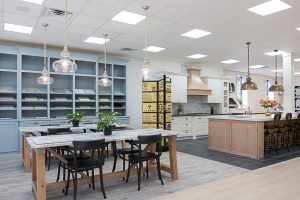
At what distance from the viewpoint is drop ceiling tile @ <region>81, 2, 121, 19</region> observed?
4.15m

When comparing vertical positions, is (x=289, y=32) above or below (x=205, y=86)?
above

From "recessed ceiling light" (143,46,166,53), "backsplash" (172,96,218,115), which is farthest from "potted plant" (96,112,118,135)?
"backsplash" (172,96,218,115)

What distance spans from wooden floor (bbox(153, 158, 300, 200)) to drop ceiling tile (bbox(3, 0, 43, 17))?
→ 12.9 ft

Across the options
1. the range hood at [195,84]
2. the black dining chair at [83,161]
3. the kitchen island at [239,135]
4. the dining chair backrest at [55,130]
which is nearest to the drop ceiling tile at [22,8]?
the dining chair backrest at [55,130]

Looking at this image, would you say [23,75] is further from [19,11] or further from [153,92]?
[153,92]

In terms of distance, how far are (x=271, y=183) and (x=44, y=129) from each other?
4.42m

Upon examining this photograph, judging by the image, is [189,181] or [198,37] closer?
[189,181]

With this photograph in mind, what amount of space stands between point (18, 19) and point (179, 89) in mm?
5898

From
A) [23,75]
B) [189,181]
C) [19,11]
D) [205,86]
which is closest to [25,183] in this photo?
[189,181]

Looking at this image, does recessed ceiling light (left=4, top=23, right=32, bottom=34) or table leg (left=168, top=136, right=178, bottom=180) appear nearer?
table leg (left=168, top=136, right=178, bottom=180)

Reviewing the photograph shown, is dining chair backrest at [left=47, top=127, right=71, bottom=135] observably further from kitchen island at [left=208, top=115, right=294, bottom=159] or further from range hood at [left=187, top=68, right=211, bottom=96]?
range hood at [left=187, top=68, right=211, bottom=96]

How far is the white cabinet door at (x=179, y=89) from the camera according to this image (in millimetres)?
8844

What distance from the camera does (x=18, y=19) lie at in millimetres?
4766

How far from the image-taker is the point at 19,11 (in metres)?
4.36
